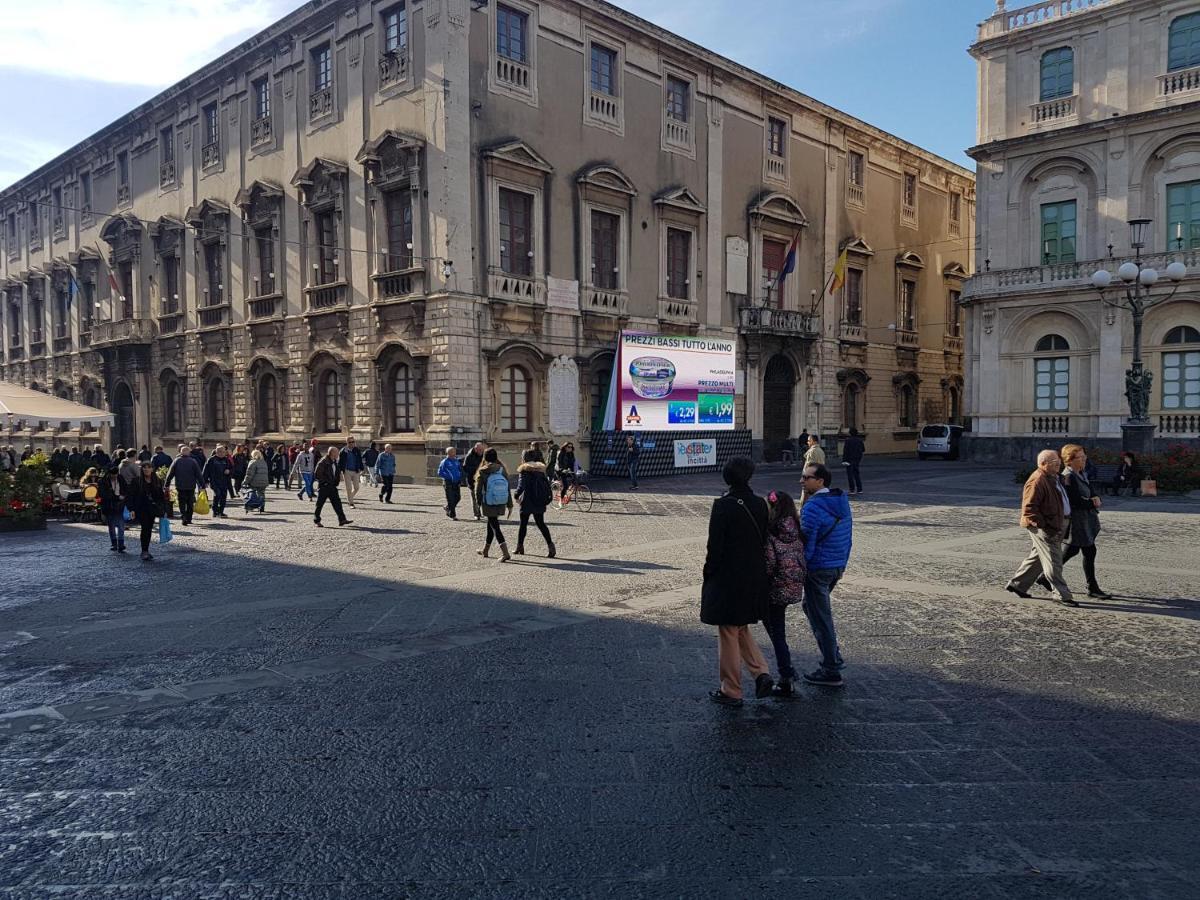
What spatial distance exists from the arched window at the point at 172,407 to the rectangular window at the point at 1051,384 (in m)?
32.8

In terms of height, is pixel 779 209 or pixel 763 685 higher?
pixel 779 209

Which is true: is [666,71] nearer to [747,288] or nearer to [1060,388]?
[747,288]

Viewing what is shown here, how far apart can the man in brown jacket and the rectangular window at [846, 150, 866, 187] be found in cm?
3120

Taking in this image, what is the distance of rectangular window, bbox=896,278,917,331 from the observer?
39844mm

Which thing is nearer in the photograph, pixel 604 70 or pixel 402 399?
pixel 402 399

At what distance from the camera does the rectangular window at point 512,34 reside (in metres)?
23.9

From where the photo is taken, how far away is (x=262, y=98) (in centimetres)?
2922

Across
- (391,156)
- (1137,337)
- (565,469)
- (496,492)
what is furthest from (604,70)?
(496,492)

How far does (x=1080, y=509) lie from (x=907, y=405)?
33750mm

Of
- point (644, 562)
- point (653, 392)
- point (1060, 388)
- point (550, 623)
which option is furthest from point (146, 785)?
point (1060, 388)

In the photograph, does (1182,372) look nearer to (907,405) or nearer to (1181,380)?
(1181,380)

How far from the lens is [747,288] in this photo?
3200 cm

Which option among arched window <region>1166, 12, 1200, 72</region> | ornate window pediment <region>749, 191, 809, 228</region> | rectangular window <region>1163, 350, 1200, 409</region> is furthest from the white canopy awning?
arched window <region>1166, 12, 1200, 72</region>

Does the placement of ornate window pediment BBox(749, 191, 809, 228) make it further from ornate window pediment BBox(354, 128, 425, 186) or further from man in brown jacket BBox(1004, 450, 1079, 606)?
man in brown jacket BBox(1004, 450, 1079, 606)
